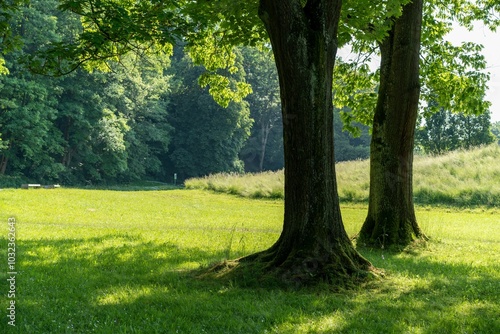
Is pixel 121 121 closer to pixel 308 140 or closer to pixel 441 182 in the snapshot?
pixel 441 182

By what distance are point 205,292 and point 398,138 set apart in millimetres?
6472

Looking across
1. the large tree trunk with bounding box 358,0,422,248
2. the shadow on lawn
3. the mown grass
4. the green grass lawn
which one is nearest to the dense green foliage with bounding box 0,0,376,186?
the mown grass

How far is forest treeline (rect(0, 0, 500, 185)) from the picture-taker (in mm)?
39500

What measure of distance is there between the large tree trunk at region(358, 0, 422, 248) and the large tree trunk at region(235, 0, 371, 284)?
14.3ft

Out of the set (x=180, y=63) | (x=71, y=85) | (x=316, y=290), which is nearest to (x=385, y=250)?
(x=316, y=290)

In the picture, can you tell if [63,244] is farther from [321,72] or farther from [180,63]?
[180,63]

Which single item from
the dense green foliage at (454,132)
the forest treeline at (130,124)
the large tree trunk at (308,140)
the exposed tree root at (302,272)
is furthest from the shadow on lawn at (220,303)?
the dense green foliage at (454,132)

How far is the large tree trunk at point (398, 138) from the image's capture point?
11.0 meters

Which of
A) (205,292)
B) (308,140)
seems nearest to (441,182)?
(308,140)

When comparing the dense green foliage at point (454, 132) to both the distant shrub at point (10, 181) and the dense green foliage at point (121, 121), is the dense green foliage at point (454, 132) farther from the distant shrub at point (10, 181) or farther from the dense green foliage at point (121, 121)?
the distant shrub at point (10, 181)

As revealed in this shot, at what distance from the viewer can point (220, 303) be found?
5719 mm

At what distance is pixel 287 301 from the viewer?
5.85m

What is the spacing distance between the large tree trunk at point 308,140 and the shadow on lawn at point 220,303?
62 centimetres

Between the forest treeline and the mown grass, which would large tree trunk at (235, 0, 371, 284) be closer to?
the mown grass
